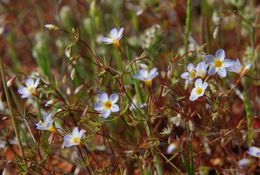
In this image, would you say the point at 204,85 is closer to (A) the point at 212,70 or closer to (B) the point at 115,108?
(A) the point at 212,70

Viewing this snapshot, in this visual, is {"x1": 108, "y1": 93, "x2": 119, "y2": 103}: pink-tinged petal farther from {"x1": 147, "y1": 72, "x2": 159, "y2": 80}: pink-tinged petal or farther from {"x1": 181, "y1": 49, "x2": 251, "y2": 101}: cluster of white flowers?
{"x1": 181, "y1": 49, "x2": 251, "y2": 101}: cluster of white flowers

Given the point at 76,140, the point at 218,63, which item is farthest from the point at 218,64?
the point at 76,140

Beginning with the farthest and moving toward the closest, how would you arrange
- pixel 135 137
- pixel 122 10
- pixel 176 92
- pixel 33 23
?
pixel 33 23 < pixel 122 10 < pixel 135 137 < pixel 176 92

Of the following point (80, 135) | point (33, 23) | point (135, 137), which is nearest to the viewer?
point (80, 135)

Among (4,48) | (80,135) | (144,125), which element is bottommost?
(4,48)

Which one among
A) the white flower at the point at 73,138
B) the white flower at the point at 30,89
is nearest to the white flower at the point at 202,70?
the white flower at the point at 73,138

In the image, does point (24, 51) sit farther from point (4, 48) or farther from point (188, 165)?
point (188, 165)

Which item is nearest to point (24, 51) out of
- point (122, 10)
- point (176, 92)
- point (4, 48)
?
point (4, 48)

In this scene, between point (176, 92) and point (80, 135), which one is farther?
point (176, 92)

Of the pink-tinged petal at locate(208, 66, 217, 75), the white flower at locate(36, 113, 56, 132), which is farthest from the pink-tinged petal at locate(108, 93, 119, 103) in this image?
the pink-tinged petal at locate(208, 66, 217, 75)
